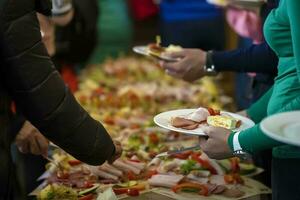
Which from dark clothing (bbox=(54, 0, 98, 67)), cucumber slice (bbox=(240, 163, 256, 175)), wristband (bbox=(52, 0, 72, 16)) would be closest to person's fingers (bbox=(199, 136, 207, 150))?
cucumber slice (bbox=(240, 163, 256, 175))

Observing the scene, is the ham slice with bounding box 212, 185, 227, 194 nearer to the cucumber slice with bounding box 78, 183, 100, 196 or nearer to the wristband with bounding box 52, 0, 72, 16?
the cucumber slice with bounding box 78, 183, 100, 196

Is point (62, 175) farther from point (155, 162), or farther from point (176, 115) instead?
A: point (176, 115)

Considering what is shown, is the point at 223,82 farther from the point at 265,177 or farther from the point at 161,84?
the point at 265,177

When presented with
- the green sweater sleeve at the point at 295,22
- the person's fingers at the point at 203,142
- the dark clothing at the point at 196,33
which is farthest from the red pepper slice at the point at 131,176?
the dark clothing at the point at 196,33

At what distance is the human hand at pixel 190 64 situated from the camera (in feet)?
8.14

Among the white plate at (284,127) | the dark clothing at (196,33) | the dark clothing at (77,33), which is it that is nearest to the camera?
the white plate at (284,127)

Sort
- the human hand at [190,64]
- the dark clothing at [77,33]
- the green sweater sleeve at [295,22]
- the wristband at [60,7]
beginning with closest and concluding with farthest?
the green sweater sleeve at [295,22] → the human hand at [190,64] → the wristband at [60,7] → the dark clothing at [77,33]

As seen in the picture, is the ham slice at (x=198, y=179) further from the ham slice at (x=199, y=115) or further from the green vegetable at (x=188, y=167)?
the ham slice at (x=199, y=115)

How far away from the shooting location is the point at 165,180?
2084 mm

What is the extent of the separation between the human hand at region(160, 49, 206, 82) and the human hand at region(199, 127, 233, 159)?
0.74 meters

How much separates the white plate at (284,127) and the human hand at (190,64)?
1037 mm

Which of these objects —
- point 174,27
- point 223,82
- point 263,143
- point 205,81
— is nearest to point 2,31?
point 263,143

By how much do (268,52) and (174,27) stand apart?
224 cm

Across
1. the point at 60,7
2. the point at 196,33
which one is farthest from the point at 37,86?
the point at 196,33
